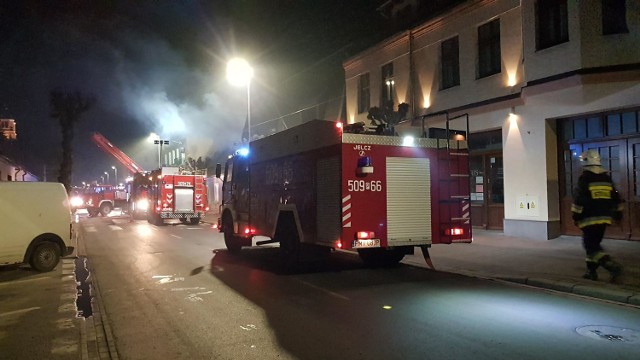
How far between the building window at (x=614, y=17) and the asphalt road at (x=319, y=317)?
7246 mm

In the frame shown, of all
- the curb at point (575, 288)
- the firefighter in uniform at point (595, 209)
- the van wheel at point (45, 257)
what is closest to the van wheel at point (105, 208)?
the van wheel at point (45, 257)

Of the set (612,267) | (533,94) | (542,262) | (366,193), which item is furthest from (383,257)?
(533,94)

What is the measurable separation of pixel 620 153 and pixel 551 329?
8.36 meters

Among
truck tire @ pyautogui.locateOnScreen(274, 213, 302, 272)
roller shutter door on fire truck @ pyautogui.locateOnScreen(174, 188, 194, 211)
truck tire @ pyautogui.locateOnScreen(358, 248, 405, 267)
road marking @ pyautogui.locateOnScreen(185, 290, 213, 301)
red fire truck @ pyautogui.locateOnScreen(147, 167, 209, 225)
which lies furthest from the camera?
roller shutter door on fire truck @ pyautogui.locateOnScreen(174, 188, 194, 211)

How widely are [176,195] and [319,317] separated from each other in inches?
775

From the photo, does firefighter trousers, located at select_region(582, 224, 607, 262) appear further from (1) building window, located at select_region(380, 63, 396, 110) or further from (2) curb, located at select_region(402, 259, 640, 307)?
(1) building window, located at select_region(380, 63, 396, 110)

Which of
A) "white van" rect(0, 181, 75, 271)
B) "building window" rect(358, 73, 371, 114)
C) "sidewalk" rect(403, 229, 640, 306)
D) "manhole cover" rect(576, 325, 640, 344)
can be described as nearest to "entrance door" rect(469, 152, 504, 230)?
"sidewalk" rect(403, 229, 640, 306)

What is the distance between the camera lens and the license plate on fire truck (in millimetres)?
8578

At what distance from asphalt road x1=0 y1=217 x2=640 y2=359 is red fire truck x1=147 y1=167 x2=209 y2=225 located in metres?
14.2

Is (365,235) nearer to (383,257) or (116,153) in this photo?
(383,257)

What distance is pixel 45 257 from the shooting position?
34.1ft

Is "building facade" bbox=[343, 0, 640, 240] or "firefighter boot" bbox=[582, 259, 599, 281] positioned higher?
"building facade" bbox=[343, 0, 640, 240]

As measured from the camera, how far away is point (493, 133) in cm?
1555

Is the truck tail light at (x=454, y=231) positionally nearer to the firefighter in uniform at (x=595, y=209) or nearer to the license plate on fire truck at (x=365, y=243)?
the license plate on fire truck at (x=365, y=243)
